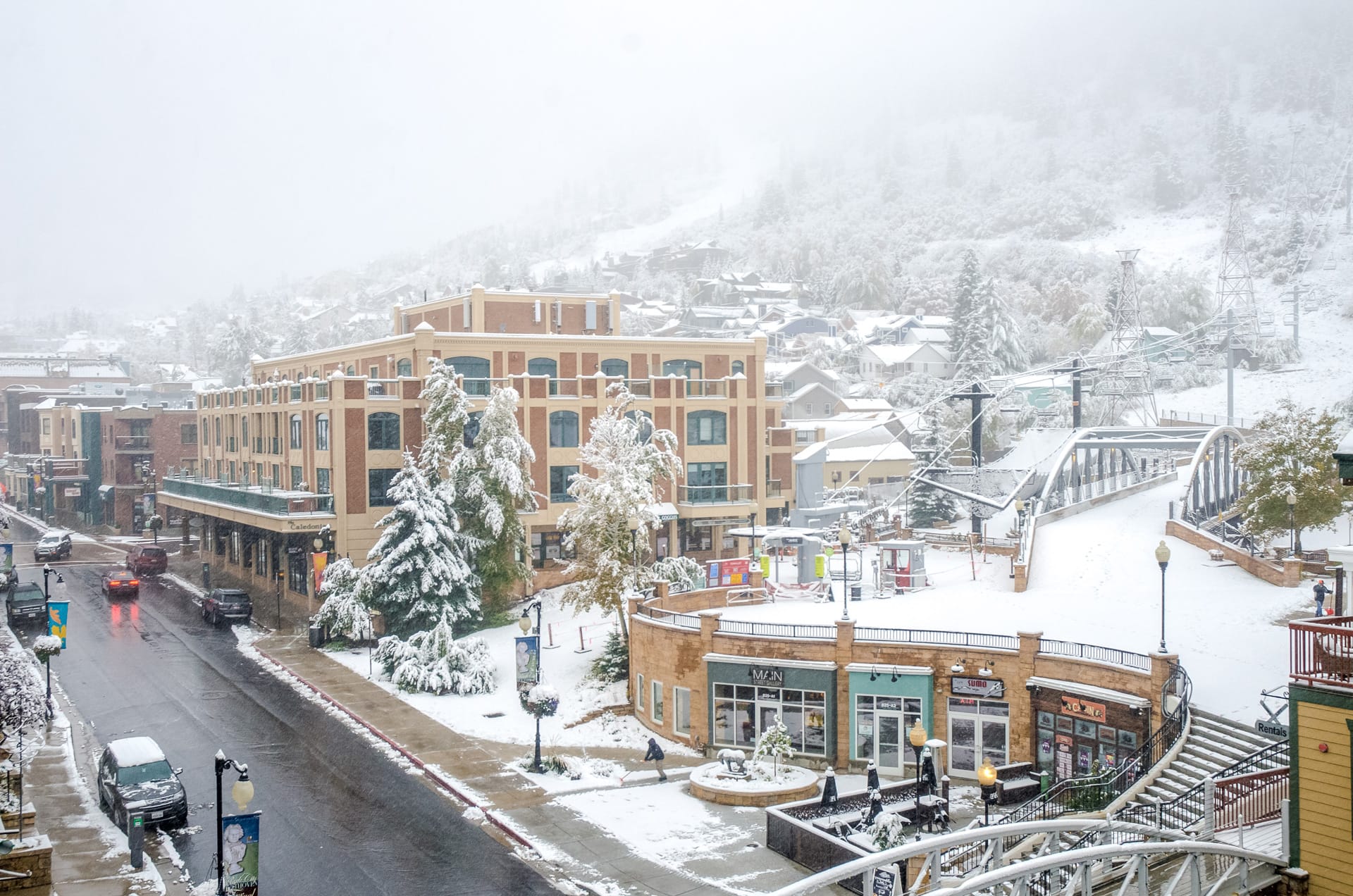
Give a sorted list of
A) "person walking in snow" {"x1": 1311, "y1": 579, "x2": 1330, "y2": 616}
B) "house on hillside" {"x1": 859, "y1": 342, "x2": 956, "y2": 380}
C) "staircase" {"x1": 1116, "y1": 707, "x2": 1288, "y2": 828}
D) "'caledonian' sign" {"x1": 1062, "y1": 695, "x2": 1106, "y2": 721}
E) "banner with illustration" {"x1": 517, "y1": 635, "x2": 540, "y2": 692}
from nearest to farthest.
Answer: "staircase" {"x1": 1116, "y1": 707, "x2": 1288, "y2": 828} → "'caledonian' sign" {"x1": 1062, "y1": 695, "x2": 1106, "y2": 721} → "person walking in snow" {"x1": 1311, "y1": 579, "x2": 1330, "y2": 616} → "banner with illustration" {"x1": 517, "y1": 635, "x2": 540, "y2": 692} → "house on hillside" {"x1": 859, "y1": 342, "x2": 956, "y2": 380}

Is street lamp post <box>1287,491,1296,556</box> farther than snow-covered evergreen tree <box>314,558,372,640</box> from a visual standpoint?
No

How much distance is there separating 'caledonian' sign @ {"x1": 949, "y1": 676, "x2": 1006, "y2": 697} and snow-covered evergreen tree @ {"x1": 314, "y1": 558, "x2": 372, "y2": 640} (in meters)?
21.7

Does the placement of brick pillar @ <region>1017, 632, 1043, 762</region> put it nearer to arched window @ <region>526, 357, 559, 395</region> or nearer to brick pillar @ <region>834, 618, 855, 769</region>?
brick pillar @ <region>834, 618, 855, 769</region>

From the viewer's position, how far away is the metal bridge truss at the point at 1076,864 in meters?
9.87

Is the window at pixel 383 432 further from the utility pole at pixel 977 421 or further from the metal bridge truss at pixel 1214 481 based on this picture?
the metal bridge truss at pixel 1214 481

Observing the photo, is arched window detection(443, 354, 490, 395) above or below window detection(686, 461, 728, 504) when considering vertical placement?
above

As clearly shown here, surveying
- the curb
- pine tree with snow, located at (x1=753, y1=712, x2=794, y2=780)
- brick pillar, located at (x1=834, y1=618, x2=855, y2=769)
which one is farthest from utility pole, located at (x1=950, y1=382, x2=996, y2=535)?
the curb

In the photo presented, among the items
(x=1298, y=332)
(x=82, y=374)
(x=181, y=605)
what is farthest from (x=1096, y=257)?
(x=181, y=605)

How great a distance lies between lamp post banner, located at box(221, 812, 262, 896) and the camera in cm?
1903

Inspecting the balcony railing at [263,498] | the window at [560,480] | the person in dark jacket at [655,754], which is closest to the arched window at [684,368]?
the window at [560,480]

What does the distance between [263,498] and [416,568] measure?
13.2m

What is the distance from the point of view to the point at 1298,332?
13325 centimetres

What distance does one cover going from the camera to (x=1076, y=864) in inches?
626

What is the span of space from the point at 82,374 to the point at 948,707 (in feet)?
408
